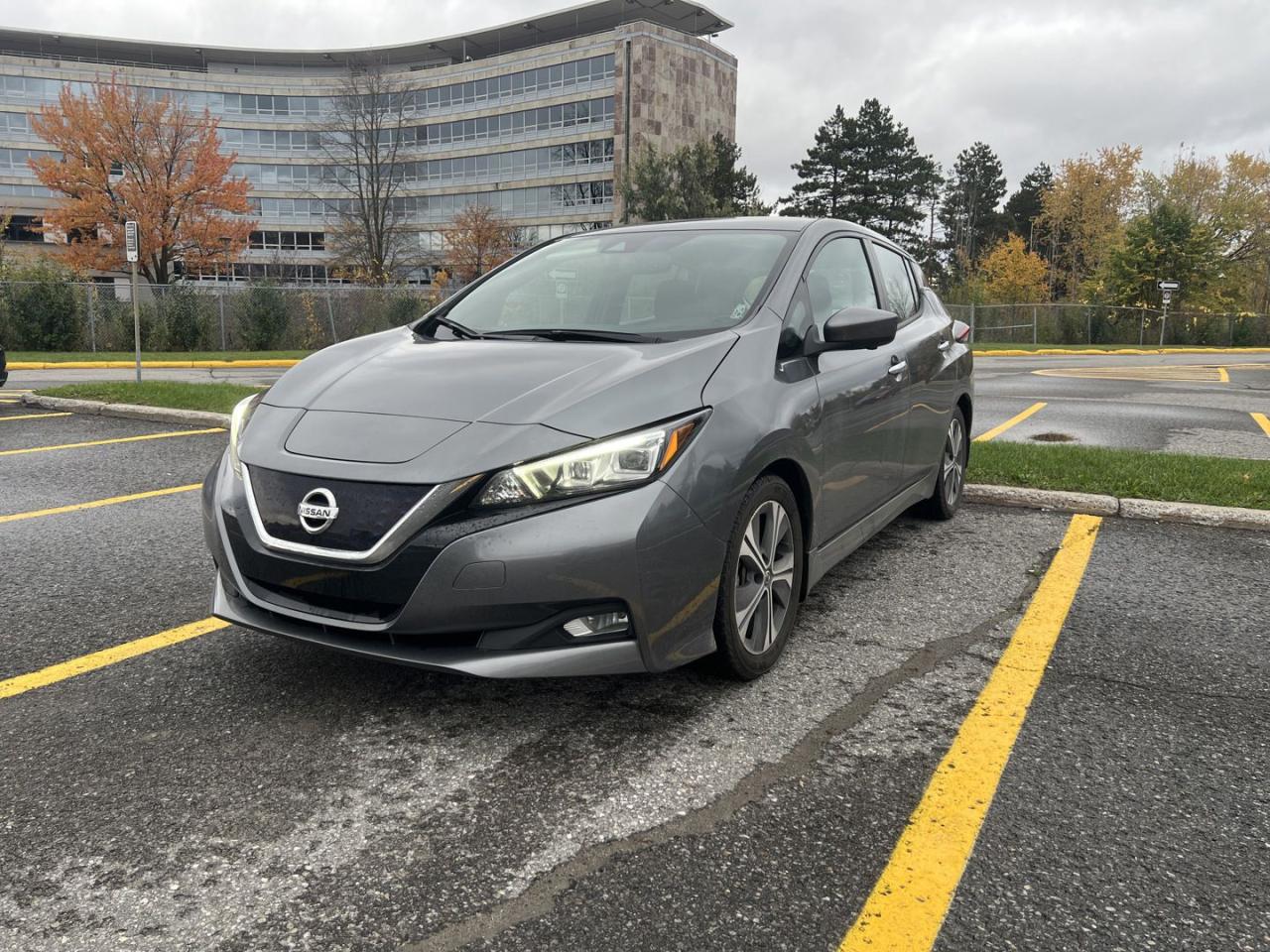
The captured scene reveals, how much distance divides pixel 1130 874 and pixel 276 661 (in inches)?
106

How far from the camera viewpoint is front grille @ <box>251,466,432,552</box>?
105 inches

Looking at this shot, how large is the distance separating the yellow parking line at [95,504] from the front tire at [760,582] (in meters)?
3.40

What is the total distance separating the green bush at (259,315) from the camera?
26.4 m

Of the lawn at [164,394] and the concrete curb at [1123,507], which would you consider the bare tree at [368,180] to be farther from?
the concrete curb at [1123,507]

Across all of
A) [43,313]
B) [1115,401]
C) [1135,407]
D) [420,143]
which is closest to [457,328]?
[1135,407]

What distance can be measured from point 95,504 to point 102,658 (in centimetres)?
285

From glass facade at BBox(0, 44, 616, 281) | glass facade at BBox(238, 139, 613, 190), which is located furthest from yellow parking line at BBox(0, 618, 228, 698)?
glass facade at BBox(238, 139, 613, 190)

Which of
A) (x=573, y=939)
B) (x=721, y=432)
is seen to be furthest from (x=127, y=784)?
(x=721, y=432)

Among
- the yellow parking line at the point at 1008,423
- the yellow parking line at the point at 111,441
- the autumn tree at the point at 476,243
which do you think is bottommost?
the yellow parking line at the point at 1008,423

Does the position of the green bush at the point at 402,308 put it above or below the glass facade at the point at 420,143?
below

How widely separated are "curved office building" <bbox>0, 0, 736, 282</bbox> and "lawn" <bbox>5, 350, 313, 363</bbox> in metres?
38.4

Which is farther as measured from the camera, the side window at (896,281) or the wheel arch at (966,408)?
the wheel arch at (966,408)

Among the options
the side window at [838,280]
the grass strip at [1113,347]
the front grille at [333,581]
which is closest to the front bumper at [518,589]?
the front grille at [333,581]

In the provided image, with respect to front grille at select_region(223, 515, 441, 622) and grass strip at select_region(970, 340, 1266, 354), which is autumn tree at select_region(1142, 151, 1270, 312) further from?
front grille at select_region(223, 515, 441, 622)
